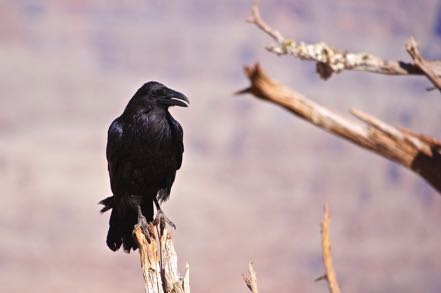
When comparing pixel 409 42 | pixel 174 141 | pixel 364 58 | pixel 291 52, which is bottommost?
pixel 409 42

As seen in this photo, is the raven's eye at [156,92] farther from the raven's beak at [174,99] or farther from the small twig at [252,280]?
the small twig at [252,280]

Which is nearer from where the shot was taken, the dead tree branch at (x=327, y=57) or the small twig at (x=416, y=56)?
the small twig at (x=416, y=56)

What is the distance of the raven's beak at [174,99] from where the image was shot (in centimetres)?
755

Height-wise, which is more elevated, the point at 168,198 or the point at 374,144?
the point at 168,198

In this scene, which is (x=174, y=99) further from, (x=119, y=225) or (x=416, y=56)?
(x=416, y=56)

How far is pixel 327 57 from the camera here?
19.7 feet

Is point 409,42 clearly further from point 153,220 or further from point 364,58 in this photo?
point 153,220

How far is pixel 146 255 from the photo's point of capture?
658cm

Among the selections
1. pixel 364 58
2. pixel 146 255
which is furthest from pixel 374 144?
pixel 146 255

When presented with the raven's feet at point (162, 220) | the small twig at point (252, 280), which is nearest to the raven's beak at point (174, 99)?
the raven's feet at point (162, 220)

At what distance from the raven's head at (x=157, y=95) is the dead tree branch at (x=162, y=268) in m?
1.65

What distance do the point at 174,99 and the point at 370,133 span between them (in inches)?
181

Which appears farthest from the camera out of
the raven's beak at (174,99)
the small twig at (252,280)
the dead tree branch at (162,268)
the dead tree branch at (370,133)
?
the raven's beak at (174,99)

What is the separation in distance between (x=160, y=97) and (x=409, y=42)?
12.9 ft
